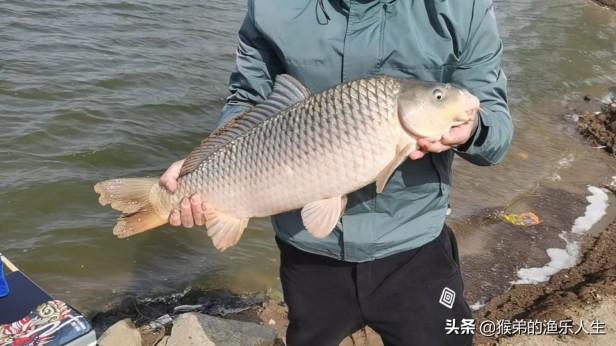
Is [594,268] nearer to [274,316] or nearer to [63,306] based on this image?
[274,316]

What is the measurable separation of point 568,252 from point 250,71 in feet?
15.6

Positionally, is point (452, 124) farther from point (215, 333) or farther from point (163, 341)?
point (163, 341)

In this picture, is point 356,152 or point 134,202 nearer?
point 356,152

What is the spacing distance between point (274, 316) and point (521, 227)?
3388mm

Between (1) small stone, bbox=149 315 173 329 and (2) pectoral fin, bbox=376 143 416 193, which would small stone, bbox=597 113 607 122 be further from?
(2) pectoral fin, bbox=376 143 416 193

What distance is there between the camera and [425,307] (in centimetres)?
298

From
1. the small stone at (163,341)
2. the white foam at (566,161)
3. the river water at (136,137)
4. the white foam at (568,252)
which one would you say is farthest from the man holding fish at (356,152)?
the white foam at (566,161)

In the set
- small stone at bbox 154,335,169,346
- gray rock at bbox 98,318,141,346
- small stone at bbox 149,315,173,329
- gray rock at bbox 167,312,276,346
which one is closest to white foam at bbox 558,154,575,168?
gray rock at bbox 167,312,276,346

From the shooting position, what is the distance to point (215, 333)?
4363 mm

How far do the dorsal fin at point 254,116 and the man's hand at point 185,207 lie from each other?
5 centimetres

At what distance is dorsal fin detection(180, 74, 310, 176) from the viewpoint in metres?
2.72

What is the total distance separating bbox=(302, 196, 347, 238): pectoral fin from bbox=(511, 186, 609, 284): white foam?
3.87 metres

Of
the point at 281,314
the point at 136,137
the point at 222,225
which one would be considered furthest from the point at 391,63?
the point at 136,137

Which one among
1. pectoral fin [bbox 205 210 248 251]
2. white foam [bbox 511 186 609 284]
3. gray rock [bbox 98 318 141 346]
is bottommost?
white foam [bbox 511 186 609 284]
